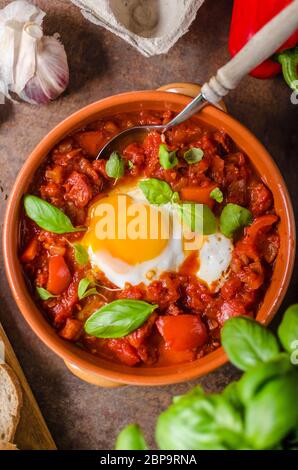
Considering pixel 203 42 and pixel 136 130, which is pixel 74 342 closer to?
pixel 136 130

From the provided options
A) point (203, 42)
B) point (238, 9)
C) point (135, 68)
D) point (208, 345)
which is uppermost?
point (238, 9)

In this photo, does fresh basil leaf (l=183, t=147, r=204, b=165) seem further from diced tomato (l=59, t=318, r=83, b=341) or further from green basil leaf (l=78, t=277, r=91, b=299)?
diced tomato (l=59, t=318, r=83, b=341)

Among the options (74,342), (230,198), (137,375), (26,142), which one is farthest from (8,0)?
(137,375)

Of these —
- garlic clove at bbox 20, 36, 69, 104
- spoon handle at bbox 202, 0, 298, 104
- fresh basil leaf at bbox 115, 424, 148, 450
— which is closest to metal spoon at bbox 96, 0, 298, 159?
spoon handle at bbox 202, 0, 298, 104

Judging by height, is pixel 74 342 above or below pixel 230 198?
below

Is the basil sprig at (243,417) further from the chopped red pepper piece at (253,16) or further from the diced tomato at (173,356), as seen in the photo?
the chopped red pepper piece at (253,16)

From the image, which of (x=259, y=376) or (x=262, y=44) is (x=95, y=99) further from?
(x=259, y=376)

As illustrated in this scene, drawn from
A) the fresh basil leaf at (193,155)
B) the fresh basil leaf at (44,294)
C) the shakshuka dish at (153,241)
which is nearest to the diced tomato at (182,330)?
the shakshuka dish at (153,241)
